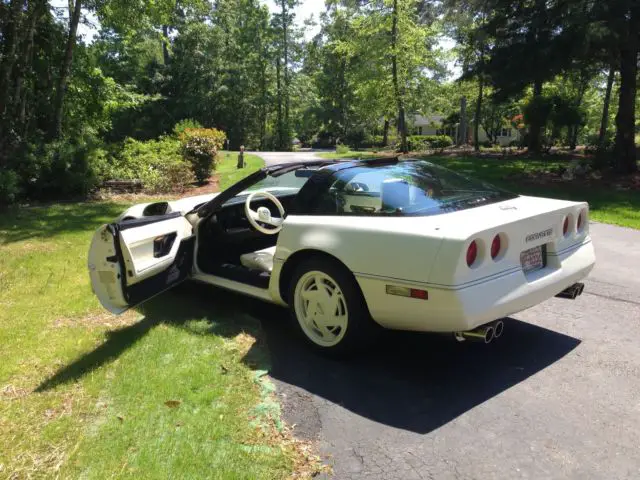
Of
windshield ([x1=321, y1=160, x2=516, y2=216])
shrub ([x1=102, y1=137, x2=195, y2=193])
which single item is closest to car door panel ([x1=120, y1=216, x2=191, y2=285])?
windshield ([x1=321, y1=160, x2=516, y2=216])

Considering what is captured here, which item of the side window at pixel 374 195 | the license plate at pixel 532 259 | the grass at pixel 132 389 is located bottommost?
the grass at pixel 132 389

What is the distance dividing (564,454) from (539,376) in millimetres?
856

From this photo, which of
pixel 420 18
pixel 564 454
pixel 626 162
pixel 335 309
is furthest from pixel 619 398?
pixel 420 18

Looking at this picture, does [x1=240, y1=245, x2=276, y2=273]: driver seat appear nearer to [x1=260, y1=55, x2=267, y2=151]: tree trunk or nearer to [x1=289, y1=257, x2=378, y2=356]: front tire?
[x1=289, y1=257, x2=378, y2=356]: front tire

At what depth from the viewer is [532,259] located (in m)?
3.53

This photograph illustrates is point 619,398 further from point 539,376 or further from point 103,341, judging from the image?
point 103,341

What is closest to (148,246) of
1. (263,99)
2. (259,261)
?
(259,261)

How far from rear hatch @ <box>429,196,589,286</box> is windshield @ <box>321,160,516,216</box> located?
18 cm

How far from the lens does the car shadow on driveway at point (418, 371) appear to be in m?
3.12

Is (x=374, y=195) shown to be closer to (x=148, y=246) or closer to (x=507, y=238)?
(x=507, y=238)

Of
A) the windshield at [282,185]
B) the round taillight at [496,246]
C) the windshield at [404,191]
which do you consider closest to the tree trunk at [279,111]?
the windshield at [282,185]

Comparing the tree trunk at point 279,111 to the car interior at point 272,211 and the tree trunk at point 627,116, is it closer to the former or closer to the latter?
the tree trunk at point 627,116

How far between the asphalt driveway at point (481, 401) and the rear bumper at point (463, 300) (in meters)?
0.47

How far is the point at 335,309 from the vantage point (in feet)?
12.0
